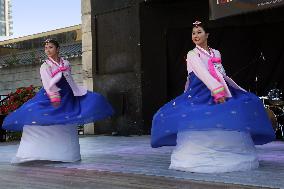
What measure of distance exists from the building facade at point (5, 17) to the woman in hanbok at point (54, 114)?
10380 cm

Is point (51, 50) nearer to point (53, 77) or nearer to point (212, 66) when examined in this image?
point (53, 77)

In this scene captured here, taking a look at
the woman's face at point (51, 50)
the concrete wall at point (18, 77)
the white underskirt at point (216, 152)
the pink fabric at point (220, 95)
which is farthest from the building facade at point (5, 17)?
the pink fabric at point (220, 95)

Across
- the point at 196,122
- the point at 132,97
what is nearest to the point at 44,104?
the point at 196,122

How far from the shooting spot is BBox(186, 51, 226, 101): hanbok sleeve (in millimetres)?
4316

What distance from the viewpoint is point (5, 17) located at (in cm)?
10688

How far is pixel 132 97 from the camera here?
10.1 m

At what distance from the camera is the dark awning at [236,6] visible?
24.5 feet

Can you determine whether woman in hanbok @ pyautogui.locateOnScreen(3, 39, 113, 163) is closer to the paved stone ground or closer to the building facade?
the paved stone ground

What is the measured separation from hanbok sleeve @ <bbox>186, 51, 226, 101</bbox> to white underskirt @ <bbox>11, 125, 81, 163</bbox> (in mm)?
1982

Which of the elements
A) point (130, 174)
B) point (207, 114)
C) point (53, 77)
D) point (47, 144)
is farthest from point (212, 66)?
point (47, 144)

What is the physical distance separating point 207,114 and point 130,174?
96 cm

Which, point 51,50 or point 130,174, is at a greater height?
point 51,50

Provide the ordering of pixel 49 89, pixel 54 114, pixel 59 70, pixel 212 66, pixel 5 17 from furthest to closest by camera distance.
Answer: pixel 5 17, pixel 59 70, pixel 49 89, pixel 54 114, pixel 212 66

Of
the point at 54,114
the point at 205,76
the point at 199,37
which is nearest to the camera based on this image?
the point at 205,76
